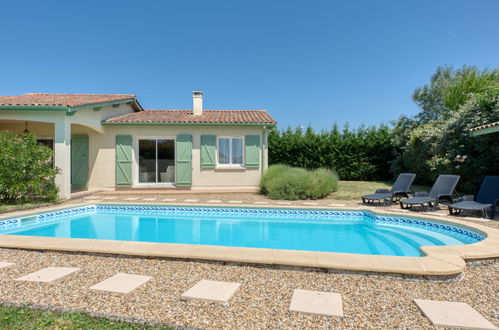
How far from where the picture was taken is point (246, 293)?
3.07 metres

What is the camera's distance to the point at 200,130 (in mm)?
13438

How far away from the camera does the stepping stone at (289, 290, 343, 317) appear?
264cm

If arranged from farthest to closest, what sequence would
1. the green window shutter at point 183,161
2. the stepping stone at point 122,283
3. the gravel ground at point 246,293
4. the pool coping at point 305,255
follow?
1. the green window shutter at point 183,161
2. the pool coping at point 305,255
3. the stepping stone at point 122,283
4. the gravel ground at point 246,293

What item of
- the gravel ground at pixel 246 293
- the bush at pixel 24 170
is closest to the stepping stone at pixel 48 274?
the gravel ground at pixel 246 293

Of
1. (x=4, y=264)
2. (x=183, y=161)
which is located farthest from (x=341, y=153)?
(x=4, y=264)

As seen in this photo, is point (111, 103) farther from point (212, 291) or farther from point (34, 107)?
point (212, 291)

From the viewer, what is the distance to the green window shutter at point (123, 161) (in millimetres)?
13023

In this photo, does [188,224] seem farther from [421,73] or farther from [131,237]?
[421,73]

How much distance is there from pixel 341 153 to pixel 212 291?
16.4 metres

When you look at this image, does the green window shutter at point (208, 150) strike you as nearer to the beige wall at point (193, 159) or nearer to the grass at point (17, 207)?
the beige wall at point (193, 159)

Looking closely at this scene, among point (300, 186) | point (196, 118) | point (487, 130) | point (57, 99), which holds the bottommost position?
point (300, 186)

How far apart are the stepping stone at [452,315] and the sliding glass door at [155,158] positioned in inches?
→ 478

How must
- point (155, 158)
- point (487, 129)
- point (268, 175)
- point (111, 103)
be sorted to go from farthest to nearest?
point (155, 158) < point (111, 103) < point (268, 175) < point (487, 129)

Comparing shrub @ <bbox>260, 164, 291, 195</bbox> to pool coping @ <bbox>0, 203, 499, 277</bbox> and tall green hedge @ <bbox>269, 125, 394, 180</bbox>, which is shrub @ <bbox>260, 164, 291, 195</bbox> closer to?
tall green hedge @ <bbox>269, 125, 394, 180</bbox>
